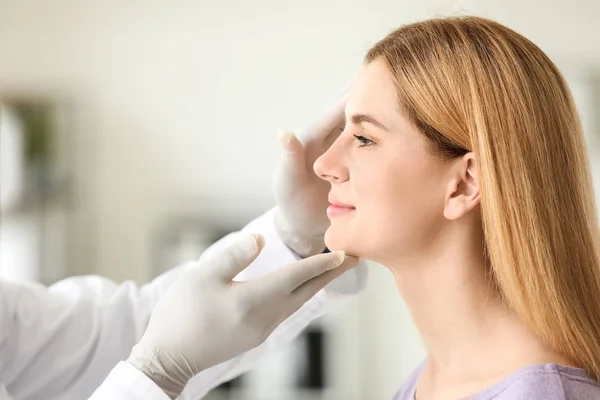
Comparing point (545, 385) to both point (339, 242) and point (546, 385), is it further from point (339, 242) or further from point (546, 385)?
point (339, 242)

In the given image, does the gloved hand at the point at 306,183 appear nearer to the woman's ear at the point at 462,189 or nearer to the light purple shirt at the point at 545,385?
the woman's ear at the point at 462,189

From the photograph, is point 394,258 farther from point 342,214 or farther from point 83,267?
point 83,267

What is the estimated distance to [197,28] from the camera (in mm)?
3693

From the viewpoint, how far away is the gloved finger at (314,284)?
1.18 m

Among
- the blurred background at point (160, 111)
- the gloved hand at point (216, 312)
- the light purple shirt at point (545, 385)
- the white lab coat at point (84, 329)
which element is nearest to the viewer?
the light purple shirt at point (545, 385)

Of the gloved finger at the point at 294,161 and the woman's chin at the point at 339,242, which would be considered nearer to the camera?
the woman's chin at the point at 339,242

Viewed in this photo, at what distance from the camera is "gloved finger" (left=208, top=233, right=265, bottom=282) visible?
1148 mm

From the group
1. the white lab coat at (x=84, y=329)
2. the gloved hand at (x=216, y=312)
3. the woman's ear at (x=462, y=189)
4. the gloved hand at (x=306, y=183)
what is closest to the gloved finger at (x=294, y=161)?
the gloved hand at (x=306, y=183)

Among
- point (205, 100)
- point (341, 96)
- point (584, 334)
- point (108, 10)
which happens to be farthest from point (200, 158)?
point (584, 334)

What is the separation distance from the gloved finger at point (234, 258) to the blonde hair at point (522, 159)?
1.06ft

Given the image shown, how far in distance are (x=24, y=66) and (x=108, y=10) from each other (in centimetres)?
54

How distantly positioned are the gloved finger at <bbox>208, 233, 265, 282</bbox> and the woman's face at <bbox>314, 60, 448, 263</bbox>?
14 centimetres

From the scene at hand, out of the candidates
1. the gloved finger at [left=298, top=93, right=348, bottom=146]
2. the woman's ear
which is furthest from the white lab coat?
the woman's ear

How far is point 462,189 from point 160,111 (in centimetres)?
280
